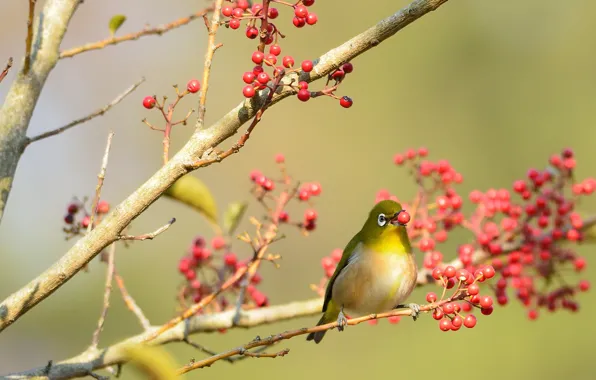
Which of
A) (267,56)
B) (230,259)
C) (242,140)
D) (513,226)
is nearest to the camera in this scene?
(242,140)

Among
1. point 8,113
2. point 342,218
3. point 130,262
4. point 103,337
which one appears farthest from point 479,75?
point 8,113

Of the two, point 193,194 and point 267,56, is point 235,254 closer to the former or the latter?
point 193,194

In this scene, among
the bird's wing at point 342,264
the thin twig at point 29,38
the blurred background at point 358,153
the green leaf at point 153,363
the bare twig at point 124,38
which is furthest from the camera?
the blurred background at point 358,153

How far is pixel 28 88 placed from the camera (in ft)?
10.1

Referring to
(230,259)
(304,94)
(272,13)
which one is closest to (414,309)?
(304,94)

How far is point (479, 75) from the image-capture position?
1592 centimetres

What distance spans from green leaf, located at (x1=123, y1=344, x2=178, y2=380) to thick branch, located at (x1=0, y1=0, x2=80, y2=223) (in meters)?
1.20

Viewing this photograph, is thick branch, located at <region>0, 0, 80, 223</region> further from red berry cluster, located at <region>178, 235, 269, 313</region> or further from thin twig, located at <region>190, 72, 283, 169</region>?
red berry cluster, located at <region>178, 235, 269, 313</region>

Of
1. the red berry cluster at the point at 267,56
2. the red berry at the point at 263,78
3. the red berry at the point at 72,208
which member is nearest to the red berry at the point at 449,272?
A: the red berry cluster at the point at 267,56

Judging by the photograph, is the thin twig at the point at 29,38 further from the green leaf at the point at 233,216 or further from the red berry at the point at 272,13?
the green leaf at the point at 233,216

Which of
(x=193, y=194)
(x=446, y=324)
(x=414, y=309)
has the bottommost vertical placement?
(x=446, y=324)

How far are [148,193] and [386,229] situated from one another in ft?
7.53

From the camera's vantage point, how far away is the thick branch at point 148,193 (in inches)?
93.7

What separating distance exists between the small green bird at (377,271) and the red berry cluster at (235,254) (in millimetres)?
345
